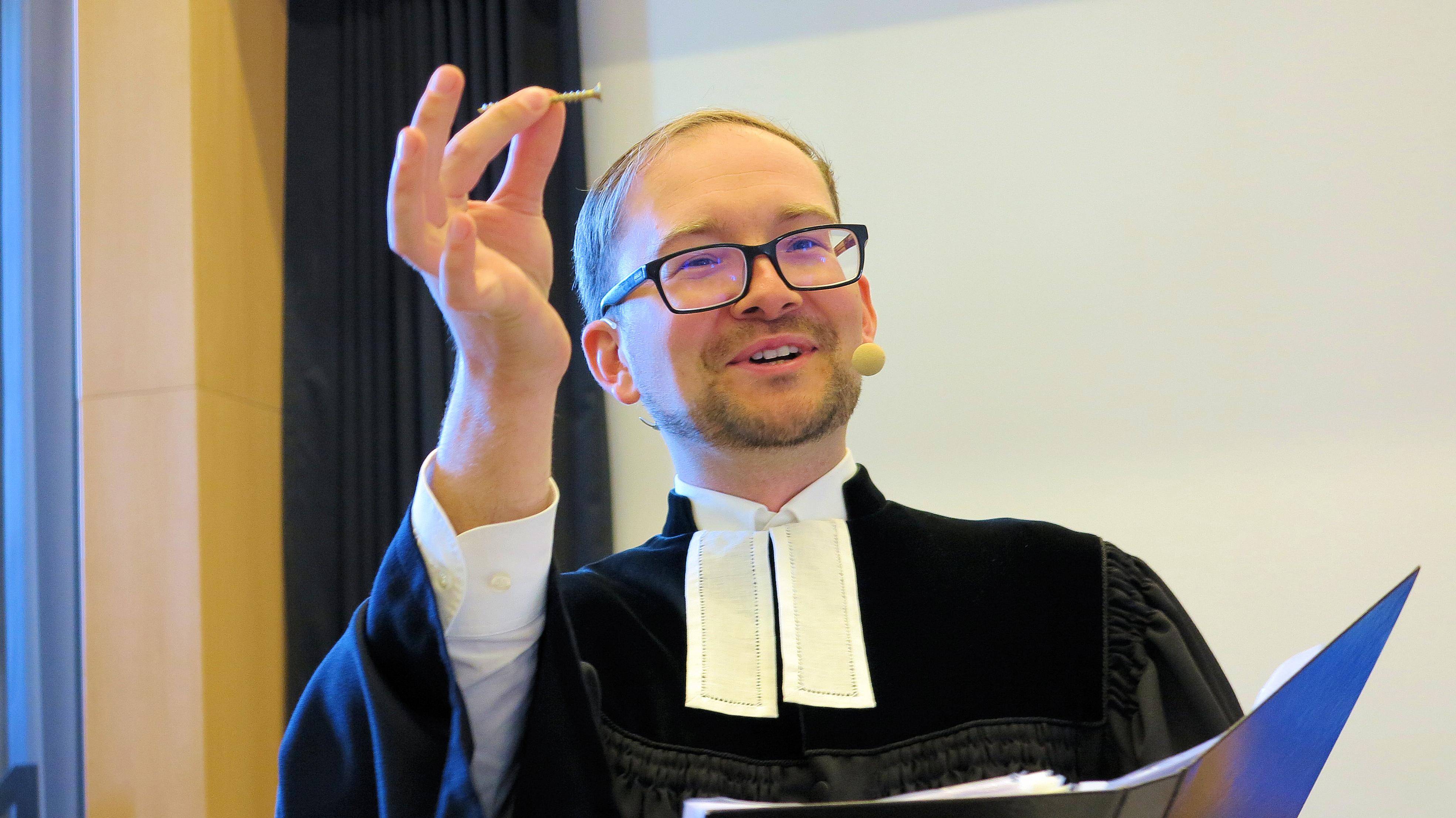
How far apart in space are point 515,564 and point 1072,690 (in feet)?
2.16

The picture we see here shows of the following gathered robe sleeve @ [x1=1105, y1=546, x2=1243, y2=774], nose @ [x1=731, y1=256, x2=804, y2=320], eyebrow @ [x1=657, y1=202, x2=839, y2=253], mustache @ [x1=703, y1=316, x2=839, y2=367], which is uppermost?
eyebrow @ [x1=657, y1=202, x2=839, y2=253]

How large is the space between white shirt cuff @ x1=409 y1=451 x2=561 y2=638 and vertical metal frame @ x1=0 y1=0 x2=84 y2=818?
197cm

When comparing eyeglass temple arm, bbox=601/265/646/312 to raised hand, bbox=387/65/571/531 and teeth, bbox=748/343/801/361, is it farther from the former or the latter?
raised hand, bbox=387/65/571/531

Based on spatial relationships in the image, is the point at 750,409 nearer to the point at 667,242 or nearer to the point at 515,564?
the point at 667,242

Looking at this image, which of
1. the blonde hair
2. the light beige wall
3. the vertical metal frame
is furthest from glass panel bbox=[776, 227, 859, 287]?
the vertical metal frame

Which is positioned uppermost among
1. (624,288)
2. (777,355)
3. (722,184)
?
(722,184)

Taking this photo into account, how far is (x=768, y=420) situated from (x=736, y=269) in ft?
0.65

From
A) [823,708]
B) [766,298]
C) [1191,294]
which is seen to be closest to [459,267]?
[766,298]

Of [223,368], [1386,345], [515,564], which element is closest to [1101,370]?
[1386,345]

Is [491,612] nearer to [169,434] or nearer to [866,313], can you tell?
[866,313]

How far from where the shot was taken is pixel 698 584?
1.27 m

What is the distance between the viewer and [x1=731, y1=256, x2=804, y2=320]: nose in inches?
50.4

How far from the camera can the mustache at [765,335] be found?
1.29 metres

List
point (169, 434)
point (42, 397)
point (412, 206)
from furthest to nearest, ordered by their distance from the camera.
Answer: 1. point (42, 397)
2. point (169, 434)
3. point (412, 206)
